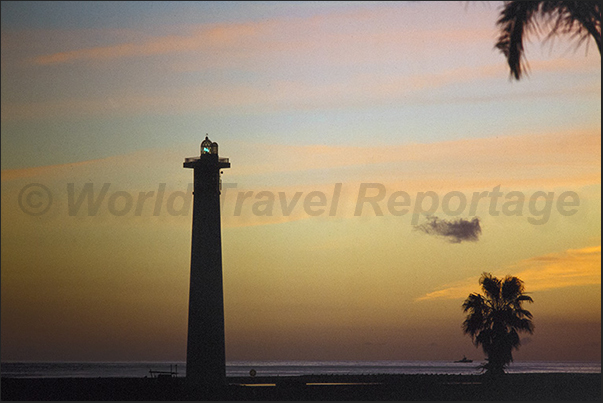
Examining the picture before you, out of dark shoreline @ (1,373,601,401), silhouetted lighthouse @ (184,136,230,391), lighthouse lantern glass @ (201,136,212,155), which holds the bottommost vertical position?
dark shoreline @ (1,373,601,401)

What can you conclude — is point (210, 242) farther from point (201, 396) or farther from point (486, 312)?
point (486, 312)

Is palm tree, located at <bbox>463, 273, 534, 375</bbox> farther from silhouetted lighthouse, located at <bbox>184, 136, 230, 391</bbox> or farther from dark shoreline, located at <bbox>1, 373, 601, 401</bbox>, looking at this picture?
silhouetted lighthouse, located at <bbox>184, 136, 230, 391</bbox>

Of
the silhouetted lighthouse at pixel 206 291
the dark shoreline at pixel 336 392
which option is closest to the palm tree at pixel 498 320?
the dark shoreline at pixel 336 392

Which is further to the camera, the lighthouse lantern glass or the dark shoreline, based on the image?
the lighthouse lantern glass

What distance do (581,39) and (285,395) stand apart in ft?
99.2

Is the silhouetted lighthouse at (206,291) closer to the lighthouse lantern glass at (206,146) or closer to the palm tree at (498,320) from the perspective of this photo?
the lighthouse lantern glass at (206,146)

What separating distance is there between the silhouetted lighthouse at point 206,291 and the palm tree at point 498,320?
48.6 feet

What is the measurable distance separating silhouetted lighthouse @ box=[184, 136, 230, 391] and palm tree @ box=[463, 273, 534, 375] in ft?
48.6

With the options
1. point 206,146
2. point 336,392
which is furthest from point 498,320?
point 206,146

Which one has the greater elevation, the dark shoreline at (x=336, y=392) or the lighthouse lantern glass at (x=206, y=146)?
the lighthouse lantern glass at (x=206, y=146)

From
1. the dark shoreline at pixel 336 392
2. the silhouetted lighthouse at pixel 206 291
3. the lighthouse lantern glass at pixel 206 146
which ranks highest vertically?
the lighthouse lantern glass at pixel 206 146

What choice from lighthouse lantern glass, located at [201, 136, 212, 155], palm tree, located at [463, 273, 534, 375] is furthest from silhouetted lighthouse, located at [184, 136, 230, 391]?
palm tree, located at [463, 273, 534, 375]

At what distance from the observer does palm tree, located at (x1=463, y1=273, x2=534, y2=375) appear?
48781 mm

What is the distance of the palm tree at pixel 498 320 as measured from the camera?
48.8 metres
